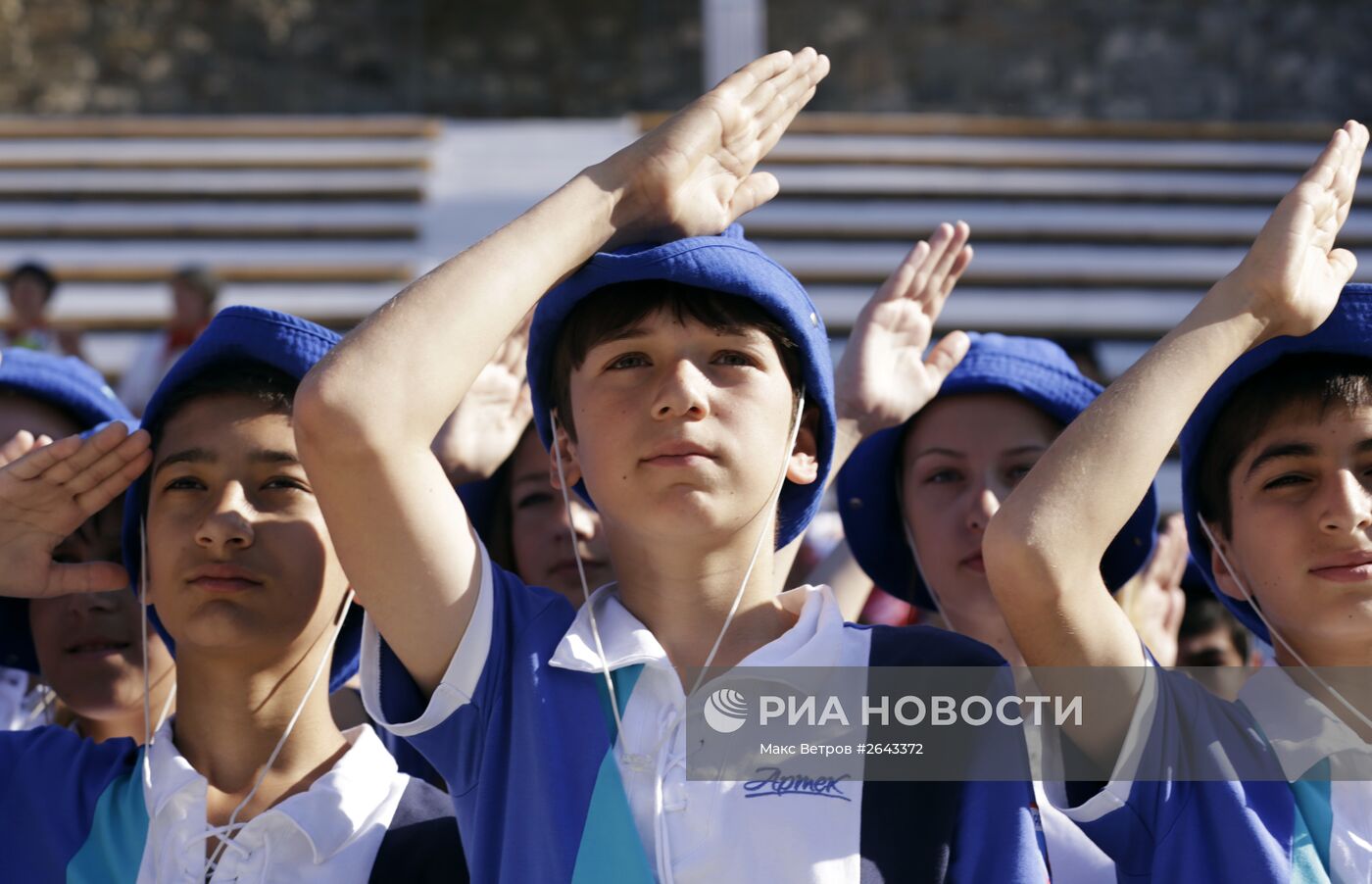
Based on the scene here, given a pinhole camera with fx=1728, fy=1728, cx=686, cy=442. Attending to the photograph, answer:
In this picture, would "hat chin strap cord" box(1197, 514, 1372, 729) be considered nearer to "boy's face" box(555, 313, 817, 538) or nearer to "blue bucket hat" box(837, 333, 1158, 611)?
"blue bucket hat" box(837, 333, 1158, 611)

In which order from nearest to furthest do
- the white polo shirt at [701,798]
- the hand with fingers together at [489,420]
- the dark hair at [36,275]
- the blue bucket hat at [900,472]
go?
the white polo shirt at [701,798] < the blue bucket hat at [900,472] < the hand with fingers together at [489,420] < the dark hair at [36,275]

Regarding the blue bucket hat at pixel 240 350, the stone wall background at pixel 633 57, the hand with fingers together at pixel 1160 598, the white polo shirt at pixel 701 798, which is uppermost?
the stone wall background at pixel 633 57

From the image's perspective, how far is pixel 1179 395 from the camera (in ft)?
6.27

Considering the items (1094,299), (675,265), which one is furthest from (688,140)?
(1094,299)

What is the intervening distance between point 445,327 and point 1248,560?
1.00 m

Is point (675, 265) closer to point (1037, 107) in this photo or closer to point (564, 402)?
point (564, 402)

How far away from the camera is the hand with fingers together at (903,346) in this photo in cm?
257

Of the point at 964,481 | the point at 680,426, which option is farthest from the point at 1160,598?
the point at 680,426

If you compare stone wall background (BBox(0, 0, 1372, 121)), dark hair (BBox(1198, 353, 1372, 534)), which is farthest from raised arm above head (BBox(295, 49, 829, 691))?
stone wall background (BBox(0, 0, 1372, 121))

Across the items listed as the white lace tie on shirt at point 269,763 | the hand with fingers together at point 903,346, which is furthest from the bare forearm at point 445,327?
the hand with fingers together at point 903,346

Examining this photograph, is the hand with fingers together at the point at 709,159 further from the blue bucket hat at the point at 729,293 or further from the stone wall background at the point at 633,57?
the stone wall background at the point at 633,57

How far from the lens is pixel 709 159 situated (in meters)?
2.14

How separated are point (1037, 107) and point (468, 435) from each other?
32.2ft

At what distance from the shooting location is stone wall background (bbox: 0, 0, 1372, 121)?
38.6ft
